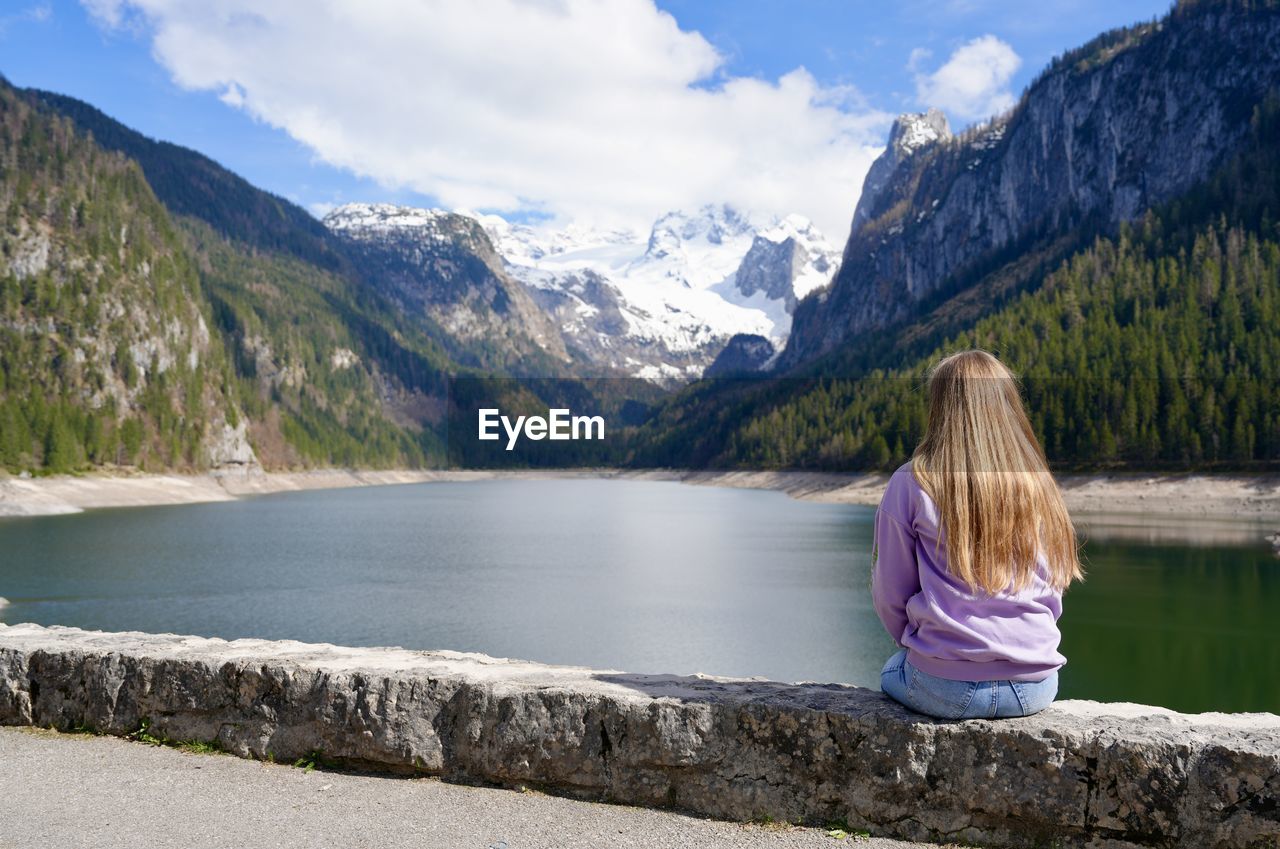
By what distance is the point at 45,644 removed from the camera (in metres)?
8.77

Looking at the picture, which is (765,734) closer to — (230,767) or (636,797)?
(636,797)

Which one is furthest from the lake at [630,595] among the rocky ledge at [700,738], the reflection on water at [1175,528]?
the rocky ledge at [700,738]

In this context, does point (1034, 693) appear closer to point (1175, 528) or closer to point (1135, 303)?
point (1175, 528)

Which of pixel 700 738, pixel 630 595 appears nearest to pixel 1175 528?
pixel 630 595

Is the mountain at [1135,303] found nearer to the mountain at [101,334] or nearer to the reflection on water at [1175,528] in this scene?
the reflection on water at [1175,528]

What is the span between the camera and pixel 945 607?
215 inches

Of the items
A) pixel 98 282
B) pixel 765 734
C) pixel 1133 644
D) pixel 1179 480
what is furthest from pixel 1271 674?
pixel 98 282

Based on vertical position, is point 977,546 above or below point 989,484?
below

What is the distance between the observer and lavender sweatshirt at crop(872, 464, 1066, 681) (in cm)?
543

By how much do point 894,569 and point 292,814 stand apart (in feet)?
14.2

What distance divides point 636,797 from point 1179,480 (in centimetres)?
8136

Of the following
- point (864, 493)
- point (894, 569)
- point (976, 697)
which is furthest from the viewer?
point (864, 493)

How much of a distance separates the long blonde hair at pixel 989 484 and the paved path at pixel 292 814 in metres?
1.94

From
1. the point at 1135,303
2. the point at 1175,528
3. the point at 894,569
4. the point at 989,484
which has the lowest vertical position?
the point at 1175,528
